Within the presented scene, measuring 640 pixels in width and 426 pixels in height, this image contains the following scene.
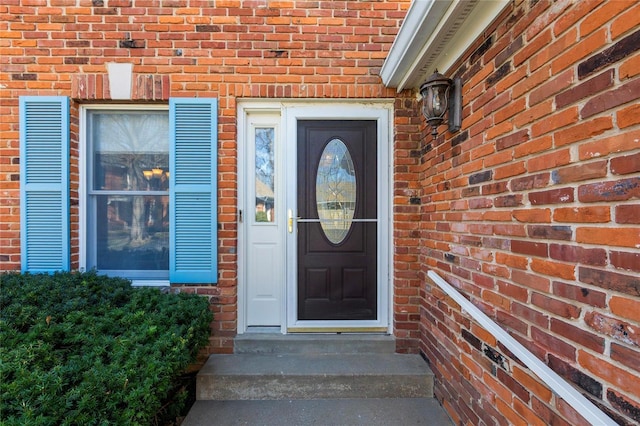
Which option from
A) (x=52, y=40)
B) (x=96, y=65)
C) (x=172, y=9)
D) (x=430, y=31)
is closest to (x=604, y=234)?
(x=430, y=31)

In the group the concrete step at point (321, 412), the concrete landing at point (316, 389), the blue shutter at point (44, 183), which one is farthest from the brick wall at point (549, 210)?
the blue shutter at point (44, 183)

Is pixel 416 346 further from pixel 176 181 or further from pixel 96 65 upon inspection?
pixel 96 65

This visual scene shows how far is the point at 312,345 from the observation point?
2.56 m

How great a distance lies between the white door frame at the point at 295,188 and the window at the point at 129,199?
737 millimetres

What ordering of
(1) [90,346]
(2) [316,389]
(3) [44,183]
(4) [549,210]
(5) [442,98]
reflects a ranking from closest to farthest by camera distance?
1. (4) [549,210]
2. (1) [90,346]
3. (5) [442,98]
4. (2) [316,389]
5. (3) [44,183]

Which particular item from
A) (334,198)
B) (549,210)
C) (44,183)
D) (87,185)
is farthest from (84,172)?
(549,210)

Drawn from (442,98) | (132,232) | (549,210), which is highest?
(442,98)

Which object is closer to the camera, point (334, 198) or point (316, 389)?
point (316, 389)

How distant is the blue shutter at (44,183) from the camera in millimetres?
2518

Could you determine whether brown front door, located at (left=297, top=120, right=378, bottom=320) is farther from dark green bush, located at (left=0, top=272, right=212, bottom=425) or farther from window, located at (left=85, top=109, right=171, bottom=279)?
window, located at (left=85, top=109, right=171, bottom=279)

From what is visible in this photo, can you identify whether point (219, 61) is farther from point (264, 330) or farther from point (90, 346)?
point (264, 330)

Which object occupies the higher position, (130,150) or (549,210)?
(130,150)

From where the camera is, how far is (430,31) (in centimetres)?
185

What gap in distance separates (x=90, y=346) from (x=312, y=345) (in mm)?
1579
